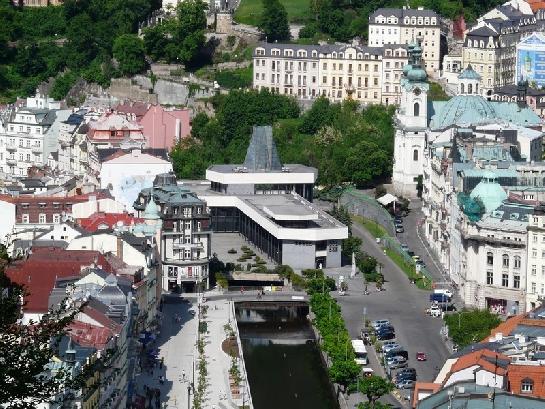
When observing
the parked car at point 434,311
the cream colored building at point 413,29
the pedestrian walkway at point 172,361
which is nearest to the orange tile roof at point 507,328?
the pedestrian walkway at point 172,361

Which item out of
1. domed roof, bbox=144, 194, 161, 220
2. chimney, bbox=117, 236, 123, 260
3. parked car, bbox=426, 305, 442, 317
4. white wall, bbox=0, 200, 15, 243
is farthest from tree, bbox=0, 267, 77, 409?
white wall, bbox=0, 200, 15, 243

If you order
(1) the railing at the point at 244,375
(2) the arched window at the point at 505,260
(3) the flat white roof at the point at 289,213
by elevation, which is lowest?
(1) the railing at the point at 244,375

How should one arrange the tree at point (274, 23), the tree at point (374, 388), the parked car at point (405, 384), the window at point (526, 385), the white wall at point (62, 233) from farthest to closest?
the tree at point (274, 23) → the white wall at point (62, 233) → the parked car at point (405, 384) → the tree at point (374, 388) → the window at point (526, 385)

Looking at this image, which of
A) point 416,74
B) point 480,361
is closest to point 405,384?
point 480,361

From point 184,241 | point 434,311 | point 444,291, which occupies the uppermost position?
point 184,241

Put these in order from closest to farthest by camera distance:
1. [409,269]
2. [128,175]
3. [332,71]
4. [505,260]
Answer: [505,260]
[409,269]
[128,175]
[332,71]

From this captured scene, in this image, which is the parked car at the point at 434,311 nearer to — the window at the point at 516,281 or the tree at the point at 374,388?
the window at the point at 516,281

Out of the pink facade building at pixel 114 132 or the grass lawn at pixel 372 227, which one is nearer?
the grass lawn at pixel 372 227

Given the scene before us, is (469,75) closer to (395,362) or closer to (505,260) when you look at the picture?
(505,260)

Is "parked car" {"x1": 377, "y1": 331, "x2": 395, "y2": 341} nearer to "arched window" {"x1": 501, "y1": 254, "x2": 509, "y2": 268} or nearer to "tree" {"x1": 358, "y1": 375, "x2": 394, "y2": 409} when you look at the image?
"arched window" {"x1": 501, "y1": 254, "x2": 509, "y2": 268}
